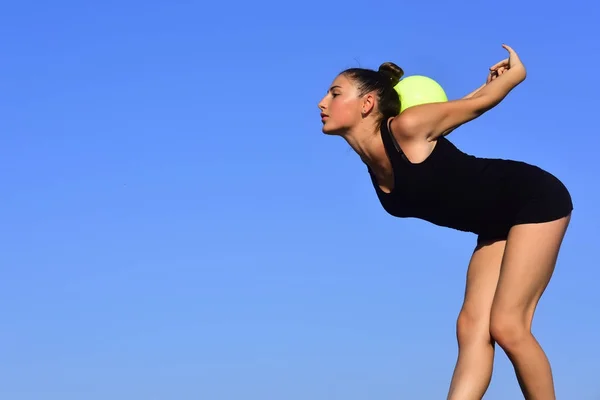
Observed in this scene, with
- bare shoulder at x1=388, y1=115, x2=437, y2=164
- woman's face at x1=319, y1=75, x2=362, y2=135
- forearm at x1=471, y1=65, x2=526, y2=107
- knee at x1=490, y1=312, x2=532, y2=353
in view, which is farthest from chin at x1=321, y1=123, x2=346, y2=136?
knee at x1=490, y1=312, x2=532, y2=353

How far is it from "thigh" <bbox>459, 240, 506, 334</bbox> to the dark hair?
4.84ft

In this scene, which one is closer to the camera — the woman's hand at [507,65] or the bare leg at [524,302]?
the bare leg at [524,302]

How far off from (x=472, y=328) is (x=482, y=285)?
0.39 m

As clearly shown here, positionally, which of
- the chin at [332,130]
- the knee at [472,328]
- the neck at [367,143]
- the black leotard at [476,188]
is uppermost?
the chin at [332,130]

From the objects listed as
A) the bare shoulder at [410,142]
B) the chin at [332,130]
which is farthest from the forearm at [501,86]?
the chin at [332,130]

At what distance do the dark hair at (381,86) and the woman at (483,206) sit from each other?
0.12 metres

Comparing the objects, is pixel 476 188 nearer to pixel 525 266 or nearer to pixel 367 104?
pixel 525 266

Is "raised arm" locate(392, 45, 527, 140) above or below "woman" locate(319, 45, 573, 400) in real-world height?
above

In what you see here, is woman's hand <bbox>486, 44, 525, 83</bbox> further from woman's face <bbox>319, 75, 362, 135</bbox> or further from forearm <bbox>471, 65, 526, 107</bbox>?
woman's face <bbox>319, 75, 362, 135</bbox>

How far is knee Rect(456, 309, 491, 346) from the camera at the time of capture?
27.4ft

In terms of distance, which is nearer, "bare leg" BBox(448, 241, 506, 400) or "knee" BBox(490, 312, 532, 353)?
"knee" BBox(490, 312, 532, 353)

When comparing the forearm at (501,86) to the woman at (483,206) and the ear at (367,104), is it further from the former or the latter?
the ear at (367,104)

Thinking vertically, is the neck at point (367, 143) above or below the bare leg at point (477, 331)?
above

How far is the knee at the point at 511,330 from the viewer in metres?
8.05
